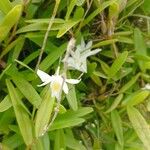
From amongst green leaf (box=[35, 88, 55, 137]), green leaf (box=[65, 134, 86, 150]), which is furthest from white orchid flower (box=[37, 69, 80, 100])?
green leaf (box=[65, 134, 86, 150])

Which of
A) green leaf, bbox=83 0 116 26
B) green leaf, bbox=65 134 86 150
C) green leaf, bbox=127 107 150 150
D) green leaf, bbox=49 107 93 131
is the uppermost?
green leaf, bbox=83 0 116 26

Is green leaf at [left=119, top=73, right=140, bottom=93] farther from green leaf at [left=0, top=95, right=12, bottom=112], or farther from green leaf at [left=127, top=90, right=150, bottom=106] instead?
green leaf at [left=0, top=95, right=12, bottom=112]

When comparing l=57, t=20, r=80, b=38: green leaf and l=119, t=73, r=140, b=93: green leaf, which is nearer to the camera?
l=57, t=20, r=80, b=38: green leaf

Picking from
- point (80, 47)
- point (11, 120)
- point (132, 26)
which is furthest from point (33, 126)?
point (132, 26)

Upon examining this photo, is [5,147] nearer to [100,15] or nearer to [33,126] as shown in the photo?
[33,126]

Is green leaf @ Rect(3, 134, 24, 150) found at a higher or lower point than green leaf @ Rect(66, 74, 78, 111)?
lower

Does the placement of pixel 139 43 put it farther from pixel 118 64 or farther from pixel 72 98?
pixel 72 98

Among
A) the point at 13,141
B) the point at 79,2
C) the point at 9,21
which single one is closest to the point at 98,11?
the point at 79,2

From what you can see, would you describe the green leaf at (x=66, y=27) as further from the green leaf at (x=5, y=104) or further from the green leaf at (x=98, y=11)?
the green leaf at (x=5, y=104)
